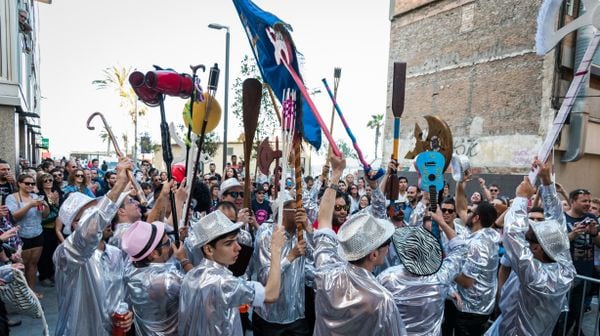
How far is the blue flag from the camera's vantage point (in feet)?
11.8

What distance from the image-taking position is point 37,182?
6.67m

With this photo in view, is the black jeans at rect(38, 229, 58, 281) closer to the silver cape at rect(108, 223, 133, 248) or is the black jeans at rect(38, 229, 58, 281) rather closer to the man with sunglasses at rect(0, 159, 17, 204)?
the man with sunglasses at rect(0, 159, 17, 204)

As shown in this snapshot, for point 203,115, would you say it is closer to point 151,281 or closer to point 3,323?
point 151,281

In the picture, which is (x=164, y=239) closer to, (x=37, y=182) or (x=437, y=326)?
(x=437, y=326)

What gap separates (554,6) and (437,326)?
299 centimetres

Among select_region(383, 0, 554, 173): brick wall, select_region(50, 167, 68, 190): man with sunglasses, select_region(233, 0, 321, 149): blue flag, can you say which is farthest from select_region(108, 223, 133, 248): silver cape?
select_region(383, 0, 554, 173): brick wall

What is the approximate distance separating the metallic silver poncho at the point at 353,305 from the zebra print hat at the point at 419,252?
0.43 metres

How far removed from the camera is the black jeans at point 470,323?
413cm

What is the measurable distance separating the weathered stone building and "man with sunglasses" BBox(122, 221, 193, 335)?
1636 centimetres

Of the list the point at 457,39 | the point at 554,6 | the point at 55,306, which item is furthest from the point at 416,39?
the point at 55,306

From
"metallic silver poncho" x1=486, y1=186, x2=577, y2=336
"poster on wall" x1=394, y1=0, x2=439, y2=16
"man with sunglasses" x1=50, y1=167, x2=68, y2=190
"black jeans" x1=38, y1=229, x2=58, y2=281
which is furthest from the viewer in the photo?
"poster on wall" x1=394, y1=0, x2=439, y2=16

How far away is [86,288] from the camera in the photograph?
312 cm

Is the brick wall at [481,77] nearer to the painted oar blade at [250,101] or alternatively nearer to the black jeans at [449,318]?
the black jeans at [449,318]

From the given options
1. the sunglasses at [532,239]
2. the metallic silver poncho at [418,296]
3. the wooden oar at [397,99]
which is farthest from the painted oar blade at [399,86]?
the metallic silver poncho at [418,296]
